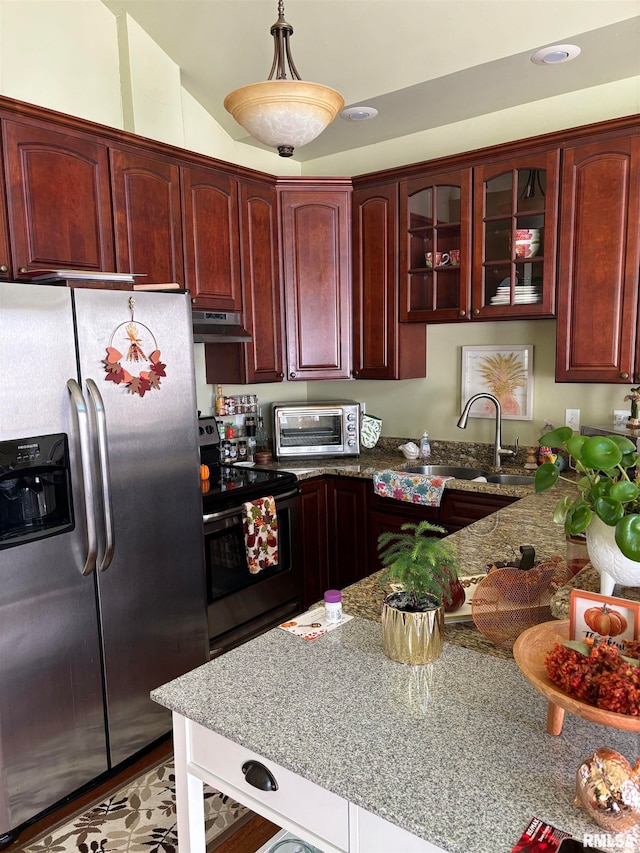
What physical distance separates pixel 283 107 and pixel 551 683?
1679 millimetres

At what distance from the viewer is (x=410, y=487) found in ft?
10.6

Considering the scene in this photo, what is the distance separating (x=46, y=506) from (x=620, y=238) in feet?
8.78

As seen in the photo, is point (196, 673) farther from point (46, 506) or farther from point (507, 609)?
point (46, 506)

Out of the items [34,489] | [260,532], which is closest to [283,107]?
[34,489]

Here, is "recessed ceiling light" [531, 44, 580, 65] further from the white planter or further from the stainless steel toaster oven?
the white planter

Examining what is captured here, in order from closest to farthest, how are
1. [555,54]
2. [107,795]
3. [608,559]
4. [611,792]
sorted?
[611,792], [608,559], [107,795], [555,54]

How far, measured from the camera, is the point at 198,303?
322 cm

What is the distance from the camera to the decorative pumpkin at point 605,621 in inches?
43.0

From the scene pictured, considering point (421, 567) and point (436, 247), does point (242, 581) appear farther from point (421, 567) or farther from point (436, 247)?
point (436, 247)

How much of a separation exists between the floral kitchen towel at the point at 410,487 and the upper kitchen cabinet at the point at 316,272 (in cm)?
85

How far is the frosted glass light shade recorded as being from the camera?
182cm

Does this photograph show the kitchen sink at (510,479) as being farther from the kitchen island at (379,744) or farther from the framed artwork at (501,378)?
the kitchen island at (379,744)

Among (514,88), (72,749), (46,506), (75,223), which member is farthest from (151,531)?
(514,88)

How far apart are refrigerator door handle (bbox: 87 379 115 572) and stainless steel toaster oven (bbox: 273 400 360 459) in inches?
64.5
